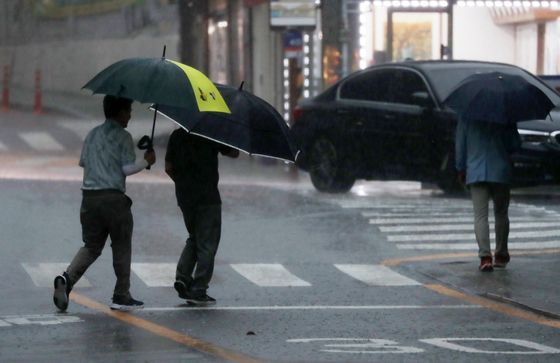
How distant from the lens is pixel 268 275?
13.4 meters

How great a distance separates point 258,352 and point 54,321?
1834mm

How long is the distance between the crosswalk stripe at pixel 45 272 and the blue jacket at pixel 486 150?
11.1 ft

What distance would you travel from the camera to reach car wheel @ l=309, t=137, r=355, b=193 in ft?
67.4

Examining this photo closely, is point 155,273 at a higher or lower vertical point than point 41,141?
higher

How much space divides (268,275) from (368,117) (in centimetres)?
720

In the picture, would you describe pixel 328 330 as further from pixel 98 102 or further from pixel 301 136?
pixel 98 102

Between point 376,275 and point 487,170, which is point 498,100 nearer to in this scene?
point 487,170

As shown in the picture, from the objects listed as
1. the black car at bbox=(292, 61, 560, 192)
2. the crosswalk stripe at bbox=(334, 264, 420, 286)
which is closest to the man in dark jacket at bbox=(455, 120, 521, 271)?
the crosswalk stripe at bbox=(334, 264, 420, 286)

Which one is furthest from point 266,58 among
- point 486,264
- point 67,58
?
point 486,264

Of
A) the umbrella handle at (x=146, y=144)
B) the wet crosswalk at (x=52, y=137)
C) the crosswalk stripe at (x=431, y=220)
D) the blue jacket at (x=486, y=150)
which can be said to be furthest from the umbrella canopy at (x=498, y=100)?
the wet crosswalk at (x=52, y=137)

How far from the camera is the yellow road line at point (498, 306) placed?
35.7 ft

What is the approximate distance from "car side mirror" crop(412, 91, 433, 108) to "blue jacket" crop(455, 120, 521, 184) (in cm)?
590

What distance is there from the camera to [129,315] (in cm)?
1086

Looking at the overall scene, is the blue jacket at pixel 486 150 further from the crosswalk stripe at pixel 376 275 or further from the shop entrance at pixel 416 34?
the shop entrance at pixel 416 34
